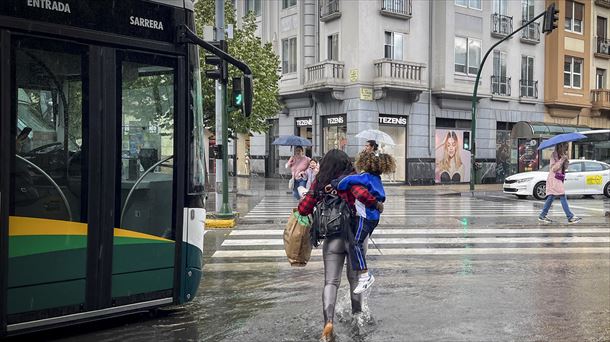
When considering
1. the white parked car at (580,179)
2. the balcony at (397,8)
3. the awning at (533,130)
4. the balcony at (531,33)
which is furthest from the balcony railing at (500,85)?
the white parked car at (580,179)

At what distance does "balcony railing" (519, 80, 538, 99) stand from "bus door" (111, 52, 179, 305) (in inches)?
1204

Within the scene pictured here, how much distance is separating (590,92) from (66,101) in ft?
120

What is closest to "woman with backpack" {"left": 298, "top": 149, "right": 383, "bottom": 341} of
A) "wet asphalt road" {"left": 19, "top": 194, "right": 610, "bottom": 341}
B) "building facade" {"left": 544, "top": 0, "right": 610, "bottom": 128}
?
"wet asphalt road" {"left": 19, "top": 194, "right": 610, "bottom": 341}

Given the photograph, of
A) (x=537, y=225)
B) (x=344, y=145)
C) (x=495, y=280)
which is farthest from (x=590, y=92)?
(x=495, y=280)

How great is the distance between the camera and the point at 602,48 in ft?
117

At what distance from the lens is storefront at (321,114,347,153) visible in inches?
1075

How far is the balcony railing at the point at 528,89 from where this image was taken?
32.2 metres

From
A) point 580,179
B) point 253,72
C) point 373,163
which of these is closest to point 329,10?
point 253,72

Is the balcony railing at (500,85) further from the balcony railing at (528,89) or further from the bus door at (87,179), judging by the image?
the bus door at (87,179)

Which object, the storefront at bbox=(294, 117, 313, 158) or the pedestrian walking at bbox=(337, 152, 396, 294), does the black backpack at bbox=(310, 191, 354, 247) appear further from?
the storefront at bbox=(294, 117, 313, 158)

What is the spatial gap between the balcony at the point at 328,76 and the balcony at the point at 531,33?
40.1 feet

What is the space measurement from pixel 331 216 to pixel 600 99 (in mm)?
35751

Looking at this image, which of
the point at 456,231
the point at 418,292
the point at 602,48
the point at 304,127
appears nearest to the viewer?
the point at 418,292

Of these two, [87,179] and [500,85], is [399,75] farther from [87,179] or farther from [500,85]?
[87,179]
